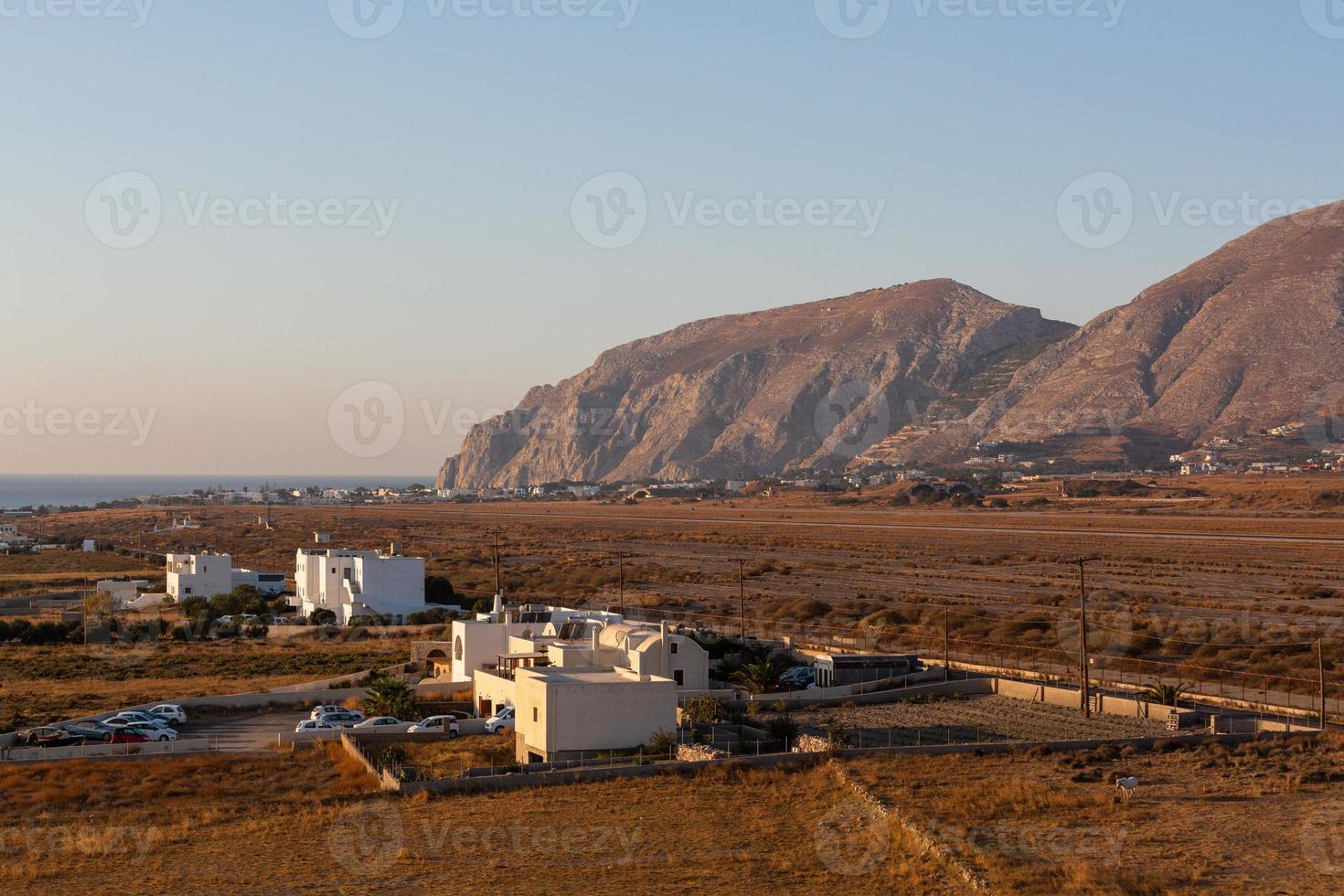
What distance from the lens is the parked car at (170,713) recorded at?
31938 millimetres

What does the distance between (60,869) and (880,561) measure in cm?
6416

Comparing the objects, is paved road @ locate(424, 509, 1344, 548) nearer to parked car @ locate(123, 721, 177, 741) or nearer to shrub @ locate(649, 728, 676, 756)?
shrub @ locate(649, 728, 676, 756)

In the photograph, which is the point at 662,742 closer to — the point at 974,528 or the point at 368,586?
the point at 368,586

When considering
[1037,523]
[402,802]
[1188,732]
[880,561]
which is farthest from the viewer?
[1037,523]

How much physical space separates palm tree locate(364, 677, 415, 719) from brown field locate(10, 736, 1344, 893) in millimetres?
5963

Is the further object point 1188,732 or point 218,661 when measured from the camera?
point 218,661

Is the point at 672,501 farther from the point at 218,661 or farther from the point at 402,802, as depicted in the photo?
the point at 402,802

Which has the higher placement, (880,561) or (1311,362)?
(1311,362)

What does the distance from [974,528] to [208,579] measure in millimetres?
62342

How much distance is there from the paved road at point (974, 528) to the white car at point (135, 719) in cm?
6904

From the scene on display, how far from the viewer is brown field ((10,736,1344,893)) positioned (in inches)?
712

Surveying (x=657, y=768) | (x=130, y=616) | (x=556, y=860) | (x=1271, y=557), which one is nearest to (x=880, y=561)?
(x=1271, y=557)

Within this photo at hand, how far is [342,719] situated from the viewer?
103ft

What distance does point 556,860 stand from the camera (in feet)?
62.2
